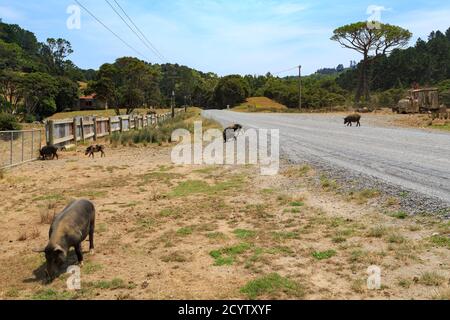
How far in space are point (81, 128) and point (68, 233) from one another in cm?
1904

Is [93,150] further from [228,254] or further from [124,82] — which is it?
[124,82]

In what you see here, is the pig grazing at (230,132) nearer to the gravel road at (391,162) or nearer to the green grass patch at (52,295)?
the gravel road at (391,162)

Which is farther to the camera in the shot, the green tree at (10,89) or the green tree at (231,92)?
the green tree at (231,92)

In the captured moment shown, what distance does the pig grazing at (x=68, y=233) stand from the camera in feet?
17.9

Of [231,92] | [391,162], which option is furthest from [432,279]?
[231,92]

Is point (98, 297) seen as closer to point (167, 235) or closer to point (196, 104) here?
point (167, 235)

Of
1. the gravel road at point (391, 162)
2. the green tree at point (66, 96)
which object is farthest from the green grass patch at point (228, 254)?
the green tree at point (66, 96)

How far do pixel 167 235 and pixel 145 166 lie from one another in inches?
331

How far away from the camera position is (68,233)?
5867mm

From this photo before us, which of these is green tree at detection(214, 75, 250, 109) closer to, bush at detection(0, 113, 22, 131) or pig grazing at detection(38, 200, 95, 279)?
bush at detection(0, 113, 22, 131)

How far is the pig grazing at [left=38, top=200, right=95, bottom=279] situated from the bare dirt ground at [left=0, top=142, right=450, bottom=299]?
0.22m

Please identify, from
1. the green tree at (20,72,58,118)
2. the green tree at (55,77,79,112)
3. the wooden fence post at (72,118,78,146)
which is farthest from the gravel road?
the green tree at (55,77,79,112)

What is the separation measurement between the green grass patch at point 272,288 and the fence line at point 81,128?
16645mm
